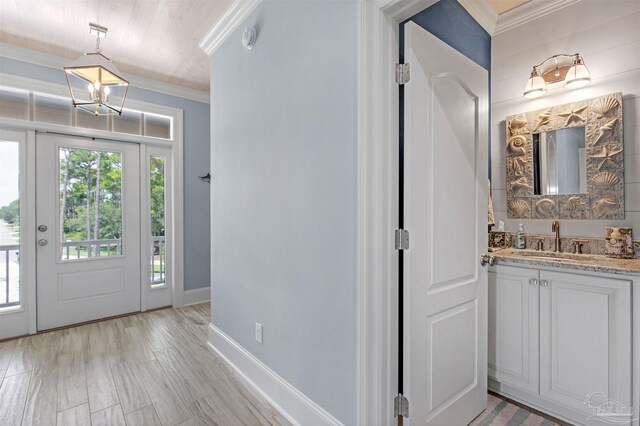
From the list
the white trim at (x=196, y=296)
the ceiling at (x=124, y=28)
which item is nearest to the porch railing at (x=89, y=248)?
the white trim at (x=196, y=296)

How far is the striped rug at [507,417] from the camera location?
1.78 m

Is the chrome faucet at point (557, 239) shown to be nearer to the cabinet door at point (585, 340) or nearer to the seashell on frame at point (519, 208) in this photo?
the seashell on frame at point (519, 208)

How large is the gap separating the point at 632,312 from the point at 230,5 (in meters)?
3.05

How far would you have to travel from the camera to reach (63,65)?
311 centimetres

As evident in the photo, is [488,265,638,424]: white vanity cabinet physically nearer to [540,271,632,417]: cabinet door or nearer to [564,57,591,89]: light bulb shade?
[540,271,632,417]: cabinet door

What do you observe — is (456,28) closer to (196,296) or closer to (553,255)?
(553,255)

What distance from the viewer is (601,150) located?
6.86 ft

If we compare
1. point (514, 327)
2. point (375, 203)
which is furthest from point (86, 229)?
point (514, 327)

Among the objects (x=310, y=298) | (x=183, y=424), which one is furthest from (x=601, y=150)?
(x=183, y=424)

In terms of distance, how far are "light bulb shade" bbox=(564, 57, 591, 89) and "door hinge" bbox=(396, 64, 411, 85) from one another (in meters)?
1.51

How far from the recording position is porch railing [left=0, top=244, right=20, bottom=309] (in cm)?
298

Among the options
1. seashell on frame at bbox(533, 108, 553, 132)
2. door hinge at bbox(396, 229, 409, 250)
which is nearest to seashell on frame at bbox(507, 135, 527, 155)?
seashell on frame at bbox(533, 108, 553, 132)

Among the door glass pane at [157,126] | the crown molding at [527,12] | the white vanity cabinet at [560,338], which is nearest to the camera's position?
the white vanity cabinet at [560,338]

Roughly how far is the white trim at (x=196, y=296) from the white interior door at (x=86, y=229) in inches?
21.6
